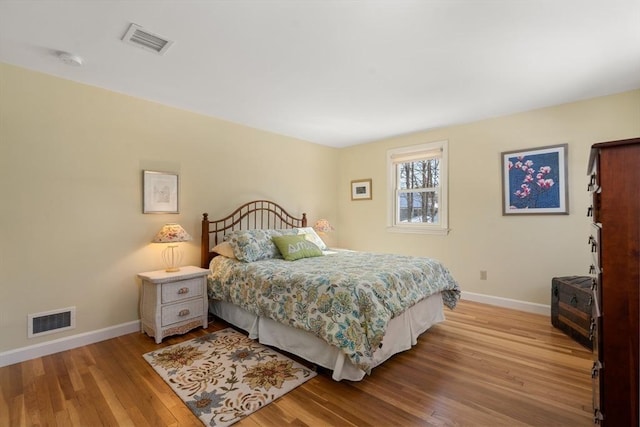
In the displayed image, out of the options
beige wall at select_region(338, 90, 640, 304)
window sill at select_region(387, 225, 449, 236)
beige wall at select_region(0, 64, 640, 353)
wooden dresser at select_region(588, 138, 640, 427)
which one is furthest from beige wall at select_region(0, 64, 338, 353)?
wooden dresser at select_region(588, 138, 640, 427)

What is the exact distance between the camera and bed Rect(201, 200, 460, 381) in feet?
6.43

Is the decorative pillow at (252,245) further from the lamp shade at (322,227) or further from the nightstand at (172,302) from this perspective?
the lamp shade at (322,227)

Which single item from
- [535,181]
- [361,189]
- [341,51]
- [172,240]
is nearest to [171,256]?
[172,240]

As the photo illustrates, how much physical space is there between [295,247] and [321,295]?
1.21 m

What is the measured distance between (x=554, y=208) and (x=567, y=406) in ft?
7.37

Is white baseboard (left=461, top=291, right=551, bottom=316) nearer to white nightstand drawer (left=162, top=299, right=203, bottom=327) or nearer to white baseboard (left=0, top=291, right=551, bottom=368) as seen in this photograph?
white baseboard (left=0, top=291, right=551, bottom=368)

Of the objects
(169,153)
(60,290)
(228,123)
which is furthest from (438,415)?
(228,123)

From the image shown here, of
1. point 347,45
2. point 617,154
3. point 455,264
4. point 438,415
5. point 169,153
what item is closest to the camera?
point 617,154

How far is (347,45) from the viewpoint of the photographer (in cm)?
208

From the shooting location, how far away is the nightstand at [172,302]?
264 centimetres

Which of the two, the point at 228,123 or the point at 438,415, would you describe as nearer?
the point at 438,415

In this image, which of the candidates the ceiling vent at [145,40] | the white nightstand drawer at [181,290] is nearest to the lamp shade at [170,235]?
the white nightstand drawer at [181,290]

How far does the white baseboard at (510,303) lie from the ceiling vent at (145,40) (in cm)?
422

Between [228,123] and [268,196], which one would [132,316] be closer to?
[268,196]
